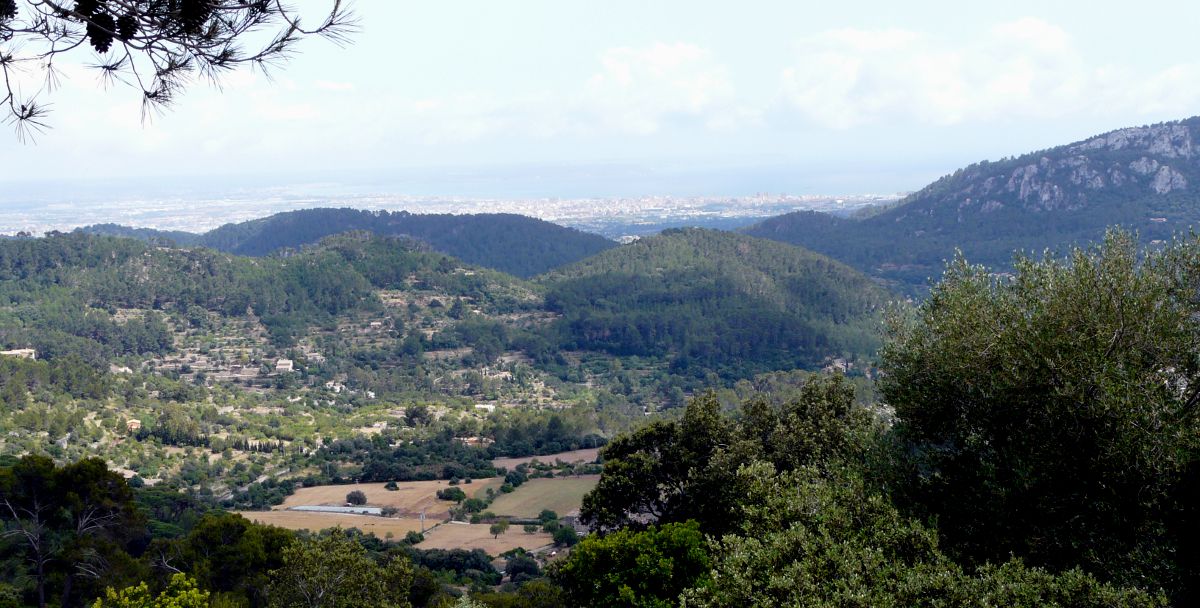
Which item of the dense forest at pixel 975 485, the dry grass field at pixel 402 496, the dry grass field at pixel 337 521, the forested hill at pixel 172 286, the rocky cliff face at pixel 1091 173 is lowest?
the dry grass field at pixel 402 496

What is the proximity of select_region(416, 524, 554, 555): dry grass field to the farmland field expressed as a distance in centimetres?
309

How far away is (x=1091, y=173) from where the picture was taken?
489 feet

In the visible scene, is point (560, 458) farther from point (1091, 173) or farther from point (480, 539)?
point (1091, 173)

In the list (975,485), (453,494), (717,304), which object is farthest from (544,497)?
(717,304)

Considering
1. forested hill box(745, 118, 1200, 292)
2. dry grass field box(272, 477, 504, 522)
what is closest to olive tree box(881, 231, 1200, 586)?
dry grass field box(272, 477, 504, 522)

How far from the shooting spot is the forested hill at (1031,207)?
132500 mm

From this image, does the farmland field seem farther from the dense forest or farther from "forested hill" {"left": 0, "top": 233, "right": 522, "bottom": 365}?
"forested hill" {"left": 0, "top": 233, "right": 522, "bottom": 365}

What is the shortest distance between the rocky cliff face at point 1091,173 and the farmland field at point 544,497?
132371 millimetres

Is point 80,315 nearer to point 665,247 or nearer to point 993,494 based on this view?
point 665,247

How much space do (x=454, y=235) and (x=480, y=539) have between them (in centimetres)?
14024

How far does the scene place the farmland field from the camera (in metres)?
40.6

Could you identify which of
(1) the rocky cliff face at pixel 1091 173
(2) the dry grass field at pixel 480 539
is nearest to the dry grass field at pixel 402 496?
(2) the dry grass field at pixel 480 539

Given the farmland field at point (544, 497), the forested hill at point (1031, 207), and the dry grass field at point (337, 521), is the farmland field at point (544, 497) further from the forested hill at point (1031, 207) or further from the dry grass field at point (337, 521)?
the forested hill at point (1031, 207)

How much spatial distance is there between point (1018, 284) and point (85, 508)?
22694mm
